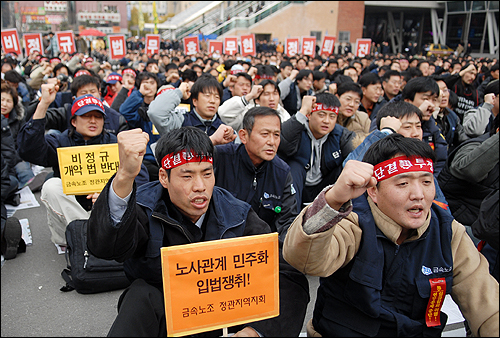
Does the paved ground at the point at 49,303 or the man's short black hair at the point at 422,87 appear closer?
the paved ground at the point at 49,303

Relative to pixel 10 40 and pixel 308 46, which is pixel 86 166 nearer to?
pixel 10 40

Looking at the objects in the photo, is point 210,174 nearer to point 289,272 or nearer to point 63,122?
point 289,272

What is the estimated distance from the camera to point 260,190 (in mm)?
3273

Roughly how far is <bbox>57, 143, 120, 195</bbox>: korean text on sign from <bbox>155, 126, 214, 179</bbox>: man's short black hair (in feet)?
4.37

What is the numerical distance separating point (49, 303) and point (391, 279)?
2754mm

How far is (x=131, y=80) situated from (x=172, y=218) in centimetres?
557

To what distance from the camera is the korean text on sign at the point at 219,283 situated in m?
1.74

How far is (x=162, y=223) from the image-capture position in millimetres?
2113

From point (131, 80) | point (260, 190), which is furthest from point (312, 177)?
point (131, 80)

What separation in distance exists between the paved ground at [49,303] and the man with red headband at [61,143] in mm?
366

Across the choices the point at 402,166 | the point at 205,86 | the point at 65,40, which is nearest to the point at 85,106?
the point at 205,86

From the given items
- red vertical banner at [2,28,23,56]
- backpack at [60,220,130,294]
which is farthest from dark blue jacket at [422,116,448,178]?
red vertical banner at [2,28,23,56]

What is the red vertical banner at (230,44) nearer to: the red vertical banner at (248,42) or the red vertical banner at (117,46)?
the red vertical banner at (248,42)

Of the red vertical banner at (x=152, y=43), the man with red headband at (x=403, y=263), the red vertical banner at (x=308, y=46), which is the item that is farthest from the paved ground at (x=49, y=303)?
the red vertical banner at (x=308, y=46)
